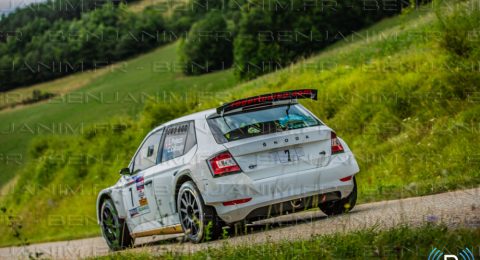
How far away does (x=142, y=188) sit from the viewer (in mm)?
11594

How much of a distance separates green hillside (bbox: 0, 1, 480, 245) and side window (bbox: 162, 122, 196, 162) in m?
2.08

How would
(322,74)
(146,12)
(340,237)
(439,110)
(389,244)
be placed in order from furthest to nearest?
(146,12), (322,74), (439,110), (340,237), (389,244)

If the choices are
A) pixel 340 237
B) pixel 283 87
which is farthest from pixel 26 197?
pixel 340 237

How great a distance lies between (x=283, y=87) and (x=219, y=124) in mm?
18791

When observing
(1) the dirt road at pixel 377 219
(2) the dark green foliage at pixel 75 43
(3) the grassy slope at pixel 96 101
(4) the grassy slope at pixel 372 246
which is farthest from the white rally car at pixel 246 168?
(2) the dark green foliage at pixel 75 43

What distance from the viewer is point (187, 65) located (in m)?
78.7

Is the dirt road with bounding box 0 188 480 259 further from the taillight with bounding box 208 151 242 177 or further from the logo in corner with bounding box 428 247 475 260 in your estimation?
the logo in corner with bounding box 428 247 475 260

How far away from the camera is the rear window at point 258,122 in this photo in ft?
33.0

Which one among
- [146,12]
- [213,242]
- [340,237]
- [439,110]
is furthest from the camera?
[146,12]

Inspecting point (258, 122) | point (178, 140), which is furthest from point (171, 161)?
point (258, 122)

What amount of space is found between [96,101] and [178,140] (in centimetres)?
6691

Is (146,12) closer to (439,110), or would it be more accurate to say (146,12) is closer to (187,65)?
(187,65)

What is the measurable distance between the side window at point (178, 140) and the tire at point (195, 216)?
60 cm

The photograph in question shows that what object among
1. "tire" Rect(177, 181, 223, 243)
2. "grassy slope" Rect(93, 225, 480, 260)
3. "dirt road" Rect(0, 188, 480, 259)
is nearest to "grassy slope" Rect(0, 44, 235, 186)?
"dirt road" Rect(0, 188, 480, 259)
